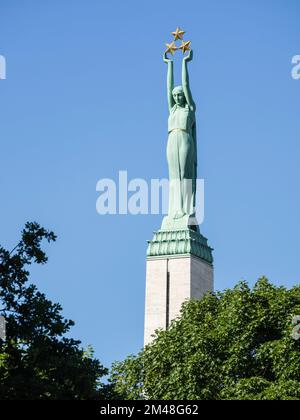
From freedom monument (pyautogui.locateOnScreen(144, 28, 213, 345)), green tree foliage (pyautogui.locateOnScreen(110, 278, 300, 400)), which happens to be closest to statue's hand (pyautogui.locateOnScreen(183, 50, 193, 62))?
freedom monument (pyautogui.locateOnScreen(144, 28, 213, 345))

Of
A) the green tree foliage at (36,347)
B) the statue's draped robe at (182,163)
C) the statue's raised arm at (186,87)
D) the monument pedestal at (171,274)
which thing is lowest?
the green tree foliage at (36,347)

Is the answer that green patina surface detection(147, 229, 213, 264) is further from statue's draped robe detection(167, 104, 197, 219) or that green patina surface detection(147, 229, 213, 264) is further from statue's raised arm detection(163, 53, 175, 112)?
statue's raised arm detection(163, 53, 175, 112)

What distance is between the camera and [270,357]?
4462cm

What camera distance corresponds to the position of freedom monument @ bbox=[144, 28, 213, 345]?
63.4 meters

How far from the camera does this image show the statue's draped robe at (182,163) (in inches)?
2608

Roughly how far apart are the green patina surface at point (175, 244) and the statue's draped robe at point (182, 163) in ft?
4.81

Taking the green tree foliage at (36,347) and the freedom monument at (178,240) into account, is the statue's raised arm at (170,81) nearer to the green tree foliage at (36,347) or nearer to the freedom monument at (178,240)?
the freedom monument at (178,240)

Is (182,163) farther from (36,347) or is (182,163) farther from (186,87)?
(36,347)

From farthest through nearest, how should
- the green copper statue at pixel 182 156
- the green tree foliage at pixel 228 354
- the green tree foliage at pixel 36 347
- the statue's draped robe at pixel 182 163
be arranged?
the statue's draped robe at pixel 182 163 < the green copper statue at pixel 182 156 < the green tree foliage at pixel 228 354 < the green tree foliage at pixel 36 347

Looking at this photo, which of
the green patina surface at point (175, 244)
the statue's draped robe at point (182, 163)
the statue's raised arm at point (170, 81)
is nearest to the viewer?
the green patina surface at point (175, 244)

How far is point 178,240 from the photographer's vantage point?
64375mm

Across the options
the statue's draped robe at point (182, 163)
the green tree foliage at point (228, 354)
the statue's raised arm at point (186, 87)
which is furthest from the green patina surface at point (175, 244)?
the green tree foliage at point (228, 354)
